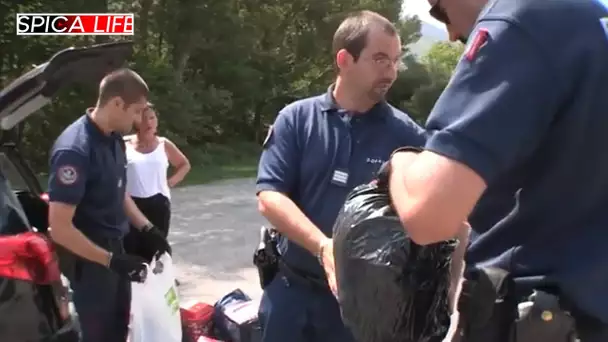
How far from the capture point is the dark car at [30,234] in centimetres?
368

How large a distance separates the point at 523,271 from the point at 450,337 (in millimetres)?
210

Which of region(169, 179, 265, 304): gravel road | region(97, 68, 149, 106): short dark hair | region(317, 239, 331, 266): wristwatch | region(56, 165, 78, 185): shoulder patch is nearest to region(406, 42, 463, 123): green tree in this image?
region(169, 179, 265, 304): gravel road

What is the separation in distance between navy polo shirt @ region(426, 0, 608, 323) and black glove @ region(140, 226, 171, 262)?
11.9 feet

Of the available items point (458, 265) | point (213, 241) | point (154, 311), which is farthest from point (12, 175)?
point (213, 241)

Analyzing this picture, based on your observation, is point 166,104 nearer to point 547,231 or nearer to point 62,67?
point 62,67

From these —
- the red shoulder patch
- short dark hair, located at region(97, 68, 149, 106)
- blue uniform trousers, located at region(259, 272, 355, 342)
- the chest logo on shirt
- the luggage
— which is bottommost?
the luggage

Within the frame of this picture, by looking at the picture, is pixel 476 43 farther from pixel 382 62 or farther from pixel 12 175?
pixel 12 175

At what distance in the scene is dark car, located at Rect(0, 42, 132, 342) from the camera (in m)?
3.68

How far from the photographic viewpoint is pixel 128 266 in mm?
4520

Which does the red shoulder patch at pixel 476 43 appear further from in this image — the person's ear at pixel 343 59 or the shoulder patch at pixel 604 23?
the person's ear at pixel 343 59

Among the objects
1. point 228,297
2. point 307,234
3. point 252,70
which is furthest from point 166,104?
point 307,234

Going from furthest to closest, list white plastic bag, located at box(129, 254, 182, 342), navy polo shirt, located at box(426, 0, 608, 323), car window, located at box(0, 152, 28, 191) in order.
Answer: white plastic bag, located at box(129, 254, 182, 342) < car window, located at box(0, 152, 28, 191) < navy polo shirt, located at box(426, 0, 608, 323)

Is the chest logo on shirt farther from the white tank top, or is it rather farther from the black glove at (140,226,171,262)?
the white tank top

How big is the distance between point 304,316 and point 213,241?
305 inches
